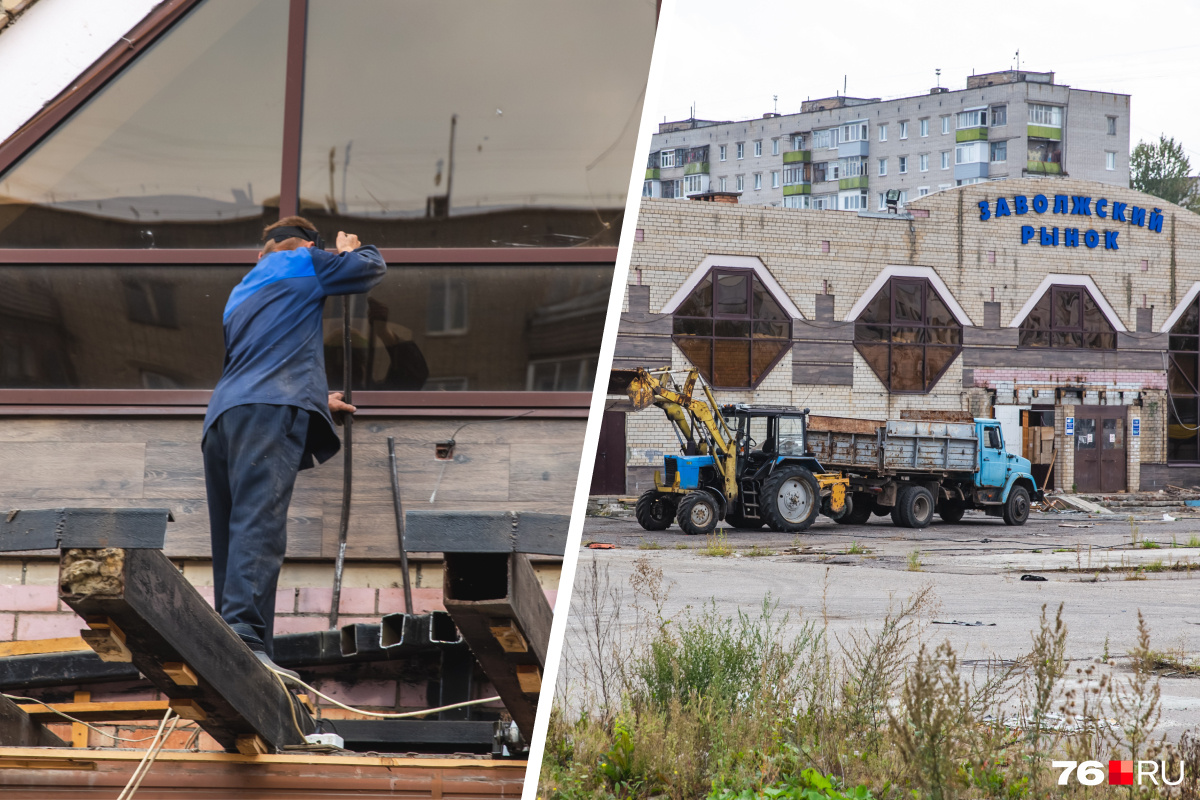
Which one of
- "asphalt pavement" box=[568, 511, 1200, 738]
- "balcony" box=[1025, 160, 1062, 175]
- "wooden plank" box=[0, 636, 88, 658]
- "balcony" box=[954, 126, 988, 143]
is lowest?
"wooden plank" box=[0, 636, 88, 658]

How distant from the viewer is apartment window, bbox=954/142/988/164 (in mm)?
44406

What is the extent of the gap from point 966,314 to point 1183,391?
5.89 ft

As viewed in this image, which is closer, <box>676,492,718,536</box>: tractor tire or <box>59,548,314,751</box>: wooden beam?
<box>59,548,314,751</box>: wooden beam

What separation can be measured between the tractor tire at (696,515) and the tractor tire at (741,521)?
411 mm

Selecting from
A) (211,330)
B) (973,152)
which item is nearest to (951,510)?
(211,330)

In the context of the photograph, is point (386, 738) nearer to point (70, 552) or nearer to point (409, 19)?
point (70, 552)

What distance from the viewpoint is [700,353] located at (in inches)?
420

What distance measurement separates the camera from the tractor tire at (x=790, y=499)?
23.3 feet

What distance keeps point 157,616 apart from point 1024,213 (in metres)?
6.24

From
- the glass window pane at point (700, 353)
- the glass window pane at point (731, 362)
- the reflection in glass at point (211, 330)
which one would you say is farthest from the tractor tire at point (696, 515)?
the reflection in glass at point (211, 330)

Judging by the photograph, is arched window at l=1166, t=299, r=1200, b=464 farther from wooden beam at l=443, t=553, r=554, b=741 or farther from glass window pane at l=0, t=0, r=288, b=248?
wooden beam at l=443, t=553, r=554, b=741

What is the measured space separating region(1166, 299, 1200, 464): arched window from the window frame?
3.56m

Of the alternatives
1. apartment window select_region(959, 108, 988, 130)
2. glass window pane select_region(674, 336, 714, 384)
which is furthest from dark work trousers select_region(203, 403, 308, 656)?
apartment window select_region(959, 108, 988, 130)

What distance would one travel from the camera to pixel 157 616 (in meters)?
2.14
